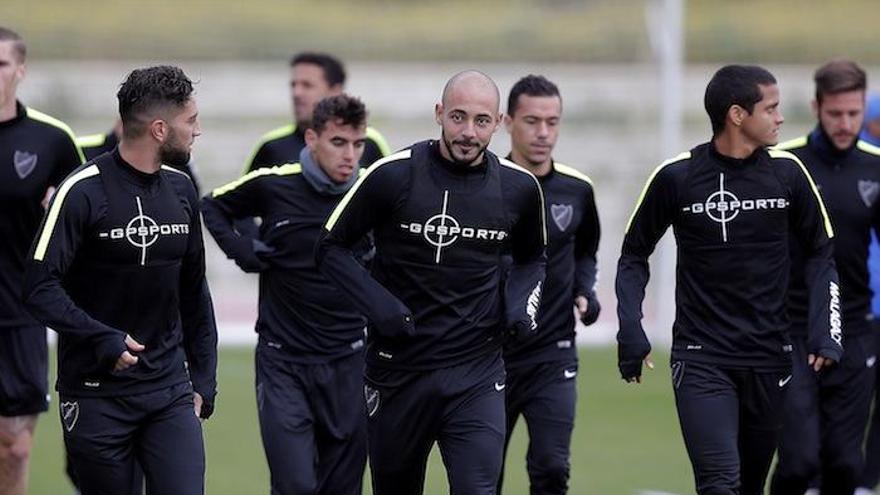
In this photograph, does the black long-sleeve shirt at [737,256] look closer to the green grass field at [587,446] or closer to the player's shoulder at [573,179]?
the player's shoulder at [573,179]

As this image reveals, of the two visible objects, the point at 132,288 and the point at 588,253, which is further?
the point at 588,253

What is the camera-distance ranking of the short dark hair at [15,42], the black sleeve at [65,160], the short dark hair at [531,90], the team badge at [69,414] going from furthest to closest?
the short dark hair at [531,90], the black sleeve at [65,160], the short dark hair at [15,42], the team badge at [69,414]

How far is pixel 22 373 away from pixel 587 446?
207 inches

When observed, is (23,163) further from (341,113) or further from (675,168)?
(675,168)

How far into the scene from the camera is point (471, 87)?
7.74 metres

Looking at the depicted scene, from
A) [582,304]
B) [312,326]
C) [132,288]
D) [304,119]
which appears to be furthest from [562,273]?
[132,288]

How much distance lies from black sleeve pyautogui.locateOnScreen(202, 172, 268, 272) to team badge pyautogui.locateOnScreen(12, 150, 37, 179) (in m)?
0.96

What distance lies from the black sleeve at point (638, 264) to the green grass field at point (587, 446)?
3226 mm

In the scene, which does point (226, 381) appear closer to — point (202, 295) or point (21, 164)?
point (21, 164)

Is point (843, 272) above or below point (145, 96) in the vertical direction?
below

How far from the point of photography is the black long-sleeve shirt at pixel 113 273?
23.3 ft

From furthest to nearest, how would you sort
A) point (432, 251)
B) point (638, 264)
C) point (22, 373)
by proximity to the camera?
point (22, 373) → point (638, 264) → point (432, 251)

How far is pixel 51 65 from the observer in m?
25.0

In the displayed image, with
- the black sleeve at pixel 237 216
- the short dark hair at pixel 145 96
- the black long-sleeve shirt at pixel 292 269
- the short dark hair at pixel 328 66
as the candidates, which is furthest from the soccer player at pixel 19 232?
the short dark hair at pixel 328 66
